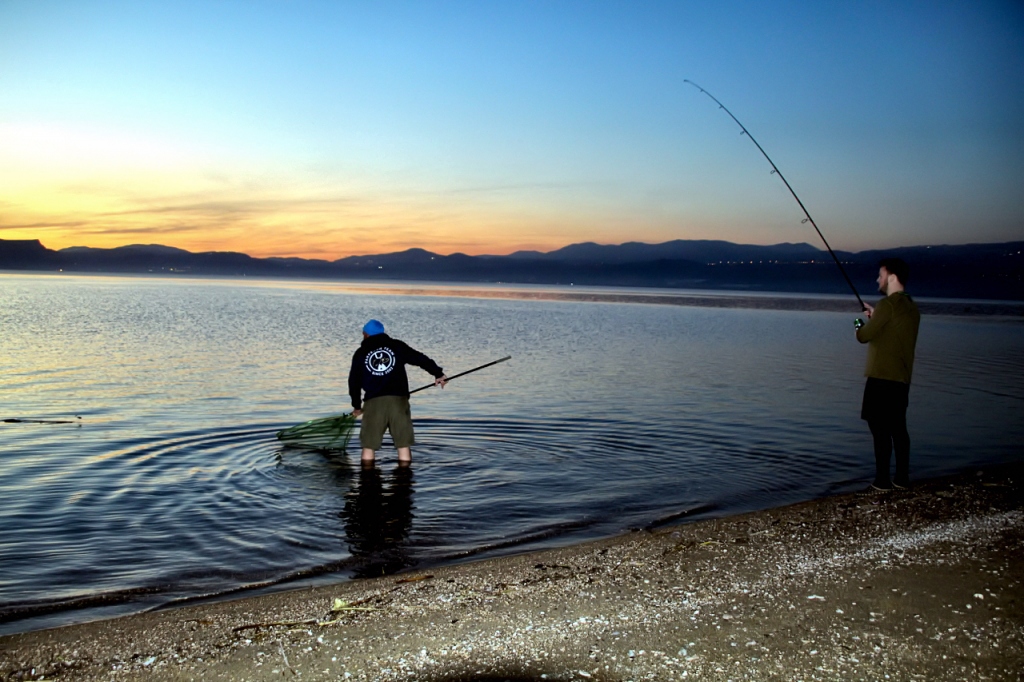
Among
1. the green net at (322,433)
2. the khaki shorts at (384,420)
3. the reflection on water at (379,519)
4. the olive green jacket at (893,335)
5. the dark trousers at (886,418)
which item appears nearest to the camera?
the reflection on water at (379,519)

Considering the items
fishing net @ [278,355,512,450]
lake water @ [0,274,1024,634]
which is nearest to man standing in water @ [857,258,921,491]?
lake water @ [0,274,1024,634]

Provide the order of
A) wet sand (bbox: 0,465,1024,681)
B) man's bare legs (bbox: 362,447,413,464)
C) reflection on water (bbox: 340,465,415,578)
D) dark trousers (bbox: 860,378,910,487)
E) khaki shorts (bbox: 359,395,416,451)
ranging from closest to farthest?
1. wet sand (bbox: 0,465,1024,681)
2. reflection on water (bbox: 340,465,415,578)
3. dark trousers (bbox: 860,378,910,487)
4. khaki shorts (bbox: 359,395,416,451)
5. man's bare legs (bbox: 362,447,413,464)

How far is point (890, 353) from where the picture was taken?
313 inches

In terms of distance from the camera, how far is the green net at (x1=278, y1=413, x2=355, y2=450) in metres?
11.4

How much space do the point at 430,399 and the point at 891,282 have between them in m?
10.2

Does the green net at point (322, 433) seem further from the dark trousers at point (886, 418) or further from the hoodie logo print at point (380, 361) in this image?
the dark trousers at point (886, 418)

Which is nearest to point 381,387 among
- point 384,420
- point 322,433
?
point 384,420

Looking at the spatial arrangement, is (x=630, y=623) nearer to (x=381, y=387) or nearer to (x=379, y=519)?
(x=379, y=519)

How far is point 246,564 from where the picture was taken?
6961 millimetres

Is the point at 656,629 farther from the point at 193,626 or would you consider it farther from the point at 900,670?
the point at 193,626

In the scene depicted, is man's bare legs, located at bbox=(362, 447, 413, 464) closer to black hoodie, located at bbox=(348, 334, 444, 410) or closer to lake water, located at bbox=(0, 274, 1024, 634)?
lake water, located at bbox=(0, 274, 1024, 634)

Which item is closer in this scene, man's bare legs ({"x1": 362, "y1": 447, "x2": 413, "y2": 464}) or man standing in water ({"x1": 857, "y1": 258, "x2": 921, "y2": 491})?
man standing in water ({"x1": 857, "y1": 258, "x2": 921, "y2": 491})

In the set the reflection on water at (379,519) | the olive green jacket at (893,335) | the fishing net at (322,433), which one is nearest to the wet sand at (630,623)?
the reflection on water at (379,519)

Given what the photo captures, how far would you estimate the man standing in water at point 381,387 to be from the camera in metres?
10.1
